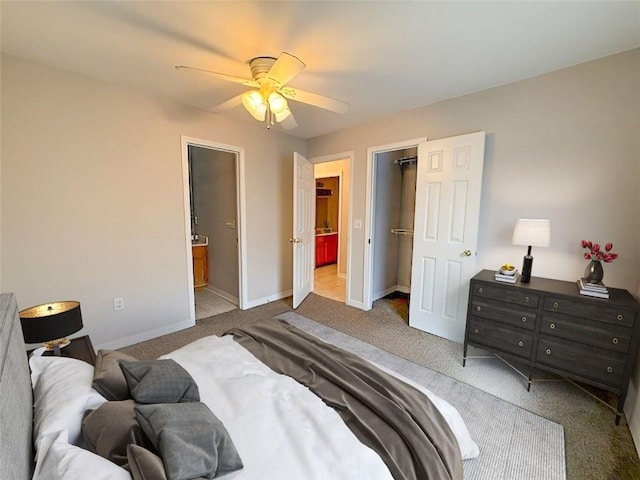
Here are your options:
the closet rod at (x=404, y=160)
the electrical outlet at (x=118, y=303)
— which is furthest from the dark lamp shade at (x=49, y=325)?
the closet rod at (x=404, y=160)

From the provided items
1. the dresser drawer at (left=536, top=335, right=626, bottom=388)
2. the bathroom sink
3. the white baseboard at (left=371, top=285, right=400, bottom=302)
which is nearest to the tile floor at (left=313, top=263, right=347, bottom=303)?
the white baseboard at (left=371, top=285, right=400, bottom=302)

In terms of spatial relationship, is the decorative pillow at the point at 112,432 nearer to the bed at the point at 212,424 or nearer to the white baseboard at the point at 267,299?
the bed at the point at 212,424

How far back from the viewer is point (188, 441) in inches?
32.1

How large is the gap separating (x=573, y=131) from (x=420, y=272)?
1.76 metres

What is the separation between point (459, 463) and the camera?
3.56 ft

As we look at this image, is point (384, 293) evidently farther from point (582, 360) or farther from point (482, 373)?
point (582, 360)

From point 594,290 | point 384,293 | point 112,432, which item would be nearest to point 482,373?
point 594,290

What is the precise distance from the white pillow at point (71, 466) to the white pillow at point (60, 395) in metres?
0.11

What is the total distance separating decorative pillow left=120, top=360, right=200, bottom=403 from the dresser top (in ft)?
7.40

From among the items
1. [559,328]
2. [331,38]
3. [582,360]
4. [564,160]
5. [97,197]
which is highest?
[331,38]

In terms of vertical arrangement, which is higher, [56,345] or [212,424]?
[212,424]

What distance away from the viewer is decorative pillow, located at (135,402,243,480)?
763 mm

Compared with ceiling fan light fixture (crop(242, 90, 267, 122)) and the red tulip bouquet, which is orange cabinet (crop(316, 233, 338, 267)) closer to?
ceiling fan light fixture (crop(242, 90, 267, 122))

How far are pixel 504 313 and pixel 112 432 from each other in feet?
8.22
